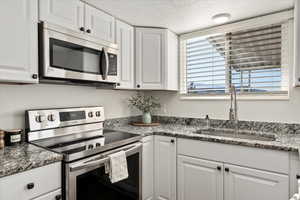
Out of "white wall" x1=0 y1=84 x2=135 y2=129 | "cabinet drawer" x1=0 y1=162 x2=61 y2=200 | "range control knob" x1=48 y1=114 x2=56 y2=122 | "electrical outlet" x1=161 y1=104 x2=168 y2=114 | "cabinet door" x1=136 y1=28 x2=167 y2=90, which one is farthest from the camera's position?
"electrical outlet" x1=161 y1=104 x2=168 y2=114

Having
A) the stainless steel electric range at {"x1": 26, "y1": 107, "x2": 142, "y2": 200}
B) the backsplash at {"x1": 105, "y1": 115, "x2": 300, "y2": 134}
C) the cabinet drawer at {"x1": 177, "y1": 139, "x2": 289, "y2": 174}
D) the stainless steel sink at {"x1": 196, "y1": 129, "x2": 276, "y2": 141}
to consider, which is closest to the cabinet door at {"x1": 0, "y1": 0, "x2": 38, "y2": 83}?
the stainless steel electric range at {"x1": 26, "y1": 107, "x2": 142, "y2": 200}

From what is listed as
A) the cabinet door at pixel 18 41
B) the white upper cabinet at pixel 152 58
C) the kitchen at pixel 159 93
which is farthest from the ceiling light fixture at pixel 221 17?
the cabinet door at pixel 18 41

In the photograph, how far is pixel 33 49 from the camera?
4.24 feet

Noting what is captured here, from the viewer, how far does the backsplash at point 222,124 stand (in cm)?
182

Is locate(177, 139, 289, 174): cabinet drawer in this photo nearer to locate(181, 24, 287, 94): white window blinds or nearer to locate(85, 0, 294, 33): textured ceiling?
locate(181, 24, 287, 94): white window blinds

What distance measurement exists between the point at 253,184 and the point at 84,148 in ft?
4.38

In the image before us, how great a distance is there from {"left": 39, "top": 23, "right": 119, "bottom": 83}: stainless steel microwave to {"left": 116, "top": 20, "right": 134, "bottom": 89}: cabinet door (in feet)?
0.46

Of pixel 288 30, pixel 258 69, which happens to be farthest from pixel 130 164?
pixel 288 30

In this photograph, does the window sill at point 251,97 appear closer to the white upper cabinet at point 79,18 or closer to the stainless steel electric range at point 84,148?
the stainless steel electric range at point 84,148

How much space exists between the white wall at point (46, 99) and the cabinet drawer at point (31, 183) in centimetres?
68

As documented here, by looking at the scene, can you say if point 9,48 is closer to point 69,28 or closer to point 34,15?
point 34,15

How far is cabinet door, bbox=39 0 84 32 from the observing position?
1374mm

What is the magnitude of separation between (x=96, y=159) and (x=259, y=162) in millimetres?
1241

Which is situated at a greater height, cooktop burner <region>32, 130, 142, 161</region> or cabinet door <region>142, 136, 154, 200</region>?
cooktop burner <region>32, 130, 142, 161</region>
